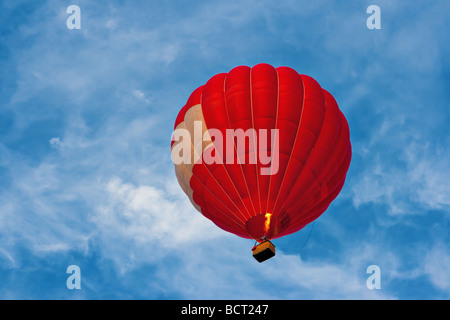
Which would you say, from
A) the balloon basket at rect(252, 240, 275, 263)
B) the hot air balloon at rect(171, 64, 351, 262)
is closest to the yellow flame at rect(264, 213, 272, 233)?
the hot air balloon at rect(171, 64, 351, 262)

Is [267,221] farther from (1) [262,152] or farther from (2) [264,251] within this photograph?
(1) [262,152]

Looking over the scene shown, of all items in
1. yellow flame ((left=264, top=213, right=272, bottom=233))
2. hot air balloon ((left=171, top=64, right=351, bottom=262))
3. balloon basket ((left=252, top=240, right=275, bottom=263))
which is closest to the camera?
balloon basket ((left=252, top=240, right=275, bottom=263))

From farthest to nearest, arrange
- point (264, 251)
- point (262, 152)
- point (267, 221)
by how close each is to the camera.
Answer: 1. point (262, 152)
2. point (267, 221)
3. point (264, 251)

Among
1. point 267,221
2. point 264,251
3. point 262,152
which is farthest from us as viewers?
point 262,152

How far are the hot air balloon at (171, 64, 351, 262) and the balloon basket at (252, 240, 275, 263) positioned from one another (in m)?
0.03

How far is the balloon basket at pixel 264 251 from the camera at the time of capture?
19978 millimetres

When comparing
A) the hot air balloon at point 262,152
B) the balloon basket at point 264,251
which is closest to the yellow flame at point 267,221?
the hot air balloon at point 262,152

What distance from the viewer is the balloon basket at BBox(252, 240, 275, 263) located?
1998 cm

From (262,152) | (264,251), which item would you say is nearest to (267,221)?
(264,251)

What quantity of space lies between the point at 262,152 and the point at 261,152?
30 mm

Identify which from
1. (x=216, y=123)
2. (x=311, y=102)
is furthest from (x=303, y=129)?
(x=216, y=123)

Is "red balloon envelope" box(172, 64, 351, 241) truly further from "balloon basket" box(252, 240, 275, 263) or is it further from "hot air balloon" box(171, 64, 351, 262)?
"balloon basket" box(252, 240, 275, 263)

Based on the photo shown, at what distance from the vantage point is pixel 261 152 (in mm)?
20891

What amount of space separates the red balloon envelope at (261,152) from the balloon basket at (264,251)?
36 centimetres
